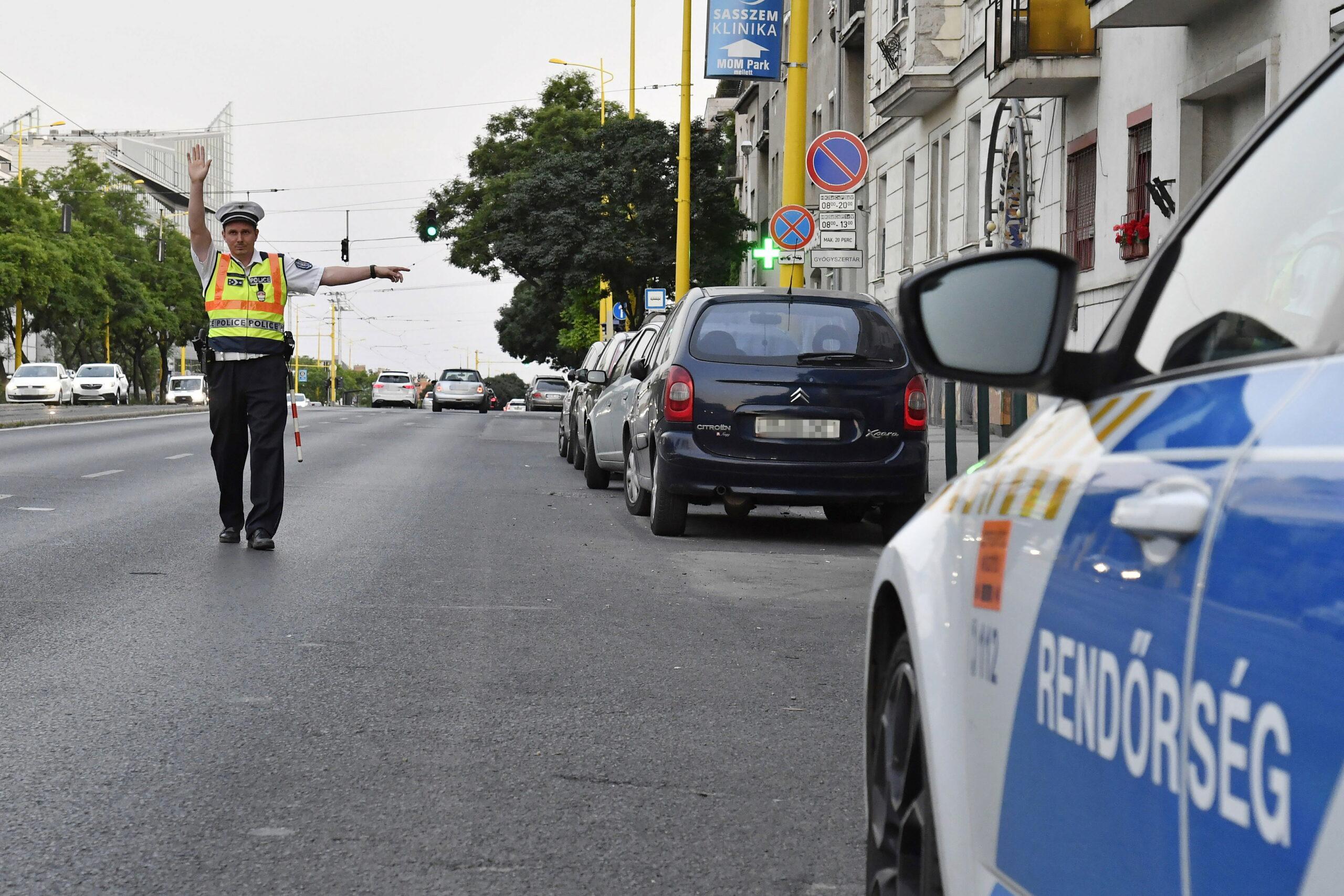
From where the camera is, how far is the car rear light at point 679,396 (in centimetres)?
1087

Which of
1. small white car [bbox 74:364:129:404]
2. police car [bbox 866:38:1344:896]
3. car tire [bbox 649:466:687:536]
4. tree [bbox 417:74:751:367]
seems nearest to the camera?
police car [bbox 866:38:1344:896]

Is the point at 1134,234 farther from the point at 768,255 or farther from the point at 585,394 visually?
the point at 585,394

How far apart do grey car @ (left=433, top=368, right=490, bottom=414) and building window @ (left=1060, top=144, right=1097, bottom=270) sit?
4138 centimetres

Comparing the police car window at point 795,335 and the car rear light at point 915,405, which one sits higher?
the police car window at point 795,335

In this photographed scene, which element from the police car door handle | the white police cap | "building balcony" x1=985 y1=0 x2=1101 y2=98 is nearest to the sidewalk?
"building balcony" x1=985 y1=0 x2=1101 y2=98

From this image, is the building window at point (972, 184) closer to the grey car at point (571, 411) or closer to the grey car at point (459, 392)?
the grey car at point (571, 411)

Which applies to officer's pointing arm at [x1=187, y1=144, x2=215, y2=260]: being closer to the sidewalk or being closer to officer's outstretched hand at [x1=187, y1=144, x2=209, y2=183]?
officer's outstretched hand at [x1=187, y1=144, x2=209, y2=183]

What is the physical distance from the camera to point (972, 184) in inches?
1013

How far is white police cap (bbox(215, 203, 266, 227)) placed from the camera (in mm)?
9906

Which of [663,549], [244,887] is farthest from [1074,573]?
[663,549]

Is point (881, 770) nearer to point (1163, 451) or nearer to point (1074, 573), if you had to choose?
point (1074, 573)

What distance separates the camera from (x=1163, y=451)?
173 centimetres

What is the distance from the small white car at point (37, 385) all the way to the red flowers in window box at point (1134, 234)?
5182 cm

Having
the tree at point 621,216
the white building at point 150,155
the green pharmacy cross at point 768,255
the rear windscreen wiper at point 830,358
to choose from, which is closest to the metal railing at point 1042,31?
the green pharmacy cross at point 768,255
